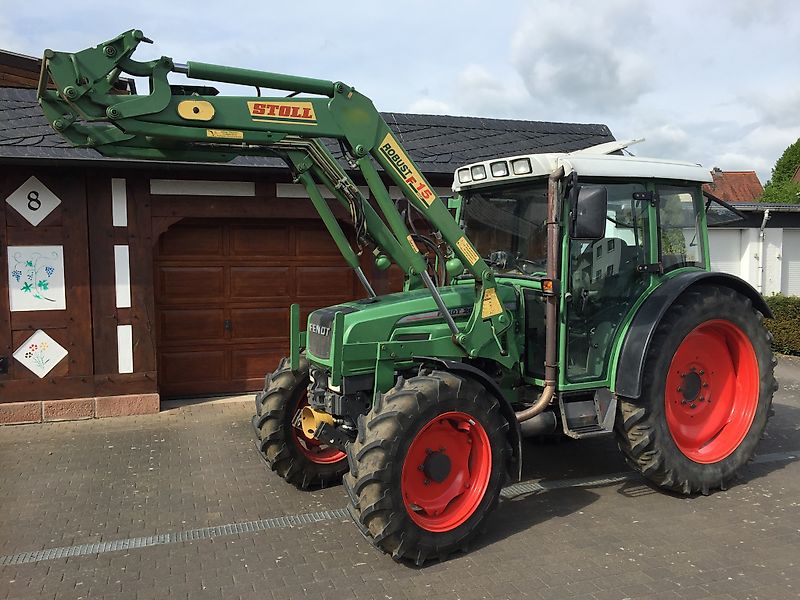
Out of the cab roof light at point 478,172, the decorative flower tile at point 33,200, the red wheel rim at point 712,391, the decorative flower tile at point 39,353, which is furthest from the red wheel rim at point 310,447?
the decorative flower tile at point 33,200

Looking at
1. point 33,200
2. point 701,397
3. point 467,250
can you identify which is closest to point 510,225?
point 467,250

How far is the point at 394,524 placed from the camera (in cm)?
380

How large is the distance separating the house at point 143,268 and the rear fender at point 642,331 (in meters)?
3.95

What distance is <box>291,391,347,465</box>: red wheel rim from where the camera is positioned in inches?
201

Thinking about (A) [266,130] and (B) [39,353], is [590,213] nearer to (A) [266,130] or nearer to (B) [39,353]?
(A) [266,130]

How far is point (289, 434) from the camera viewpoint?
16.6 feet

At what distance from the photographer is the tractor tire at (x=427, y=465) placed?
3.80 meters

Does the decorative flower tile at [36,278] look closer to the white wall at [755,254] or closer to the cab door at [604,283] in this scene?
the cab door at [604,283]

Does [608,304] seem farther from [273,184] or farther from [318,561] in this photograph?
[273,184]

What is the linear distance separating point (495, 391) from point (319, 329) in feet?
4.23

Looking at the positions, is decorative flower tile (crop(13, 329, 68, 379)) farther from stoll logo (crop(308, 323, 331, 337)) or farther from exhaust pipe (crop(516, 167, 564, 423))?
exhaust pipe (crop(516, 167, 564, 423))

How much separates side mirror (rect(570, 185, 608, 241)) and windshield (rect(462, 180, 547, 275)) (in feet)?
1.38

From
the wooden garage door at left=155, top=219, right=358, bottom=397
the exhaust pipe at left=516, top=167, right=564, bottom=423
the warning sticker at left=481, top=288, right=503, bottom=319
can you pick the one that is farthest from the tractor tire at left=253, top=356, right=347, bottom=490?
the wooden garage door at left=155, top=219, right=358, bottom=397

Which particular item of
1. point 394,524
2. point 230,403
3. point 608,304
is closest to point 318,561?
point 394,524
